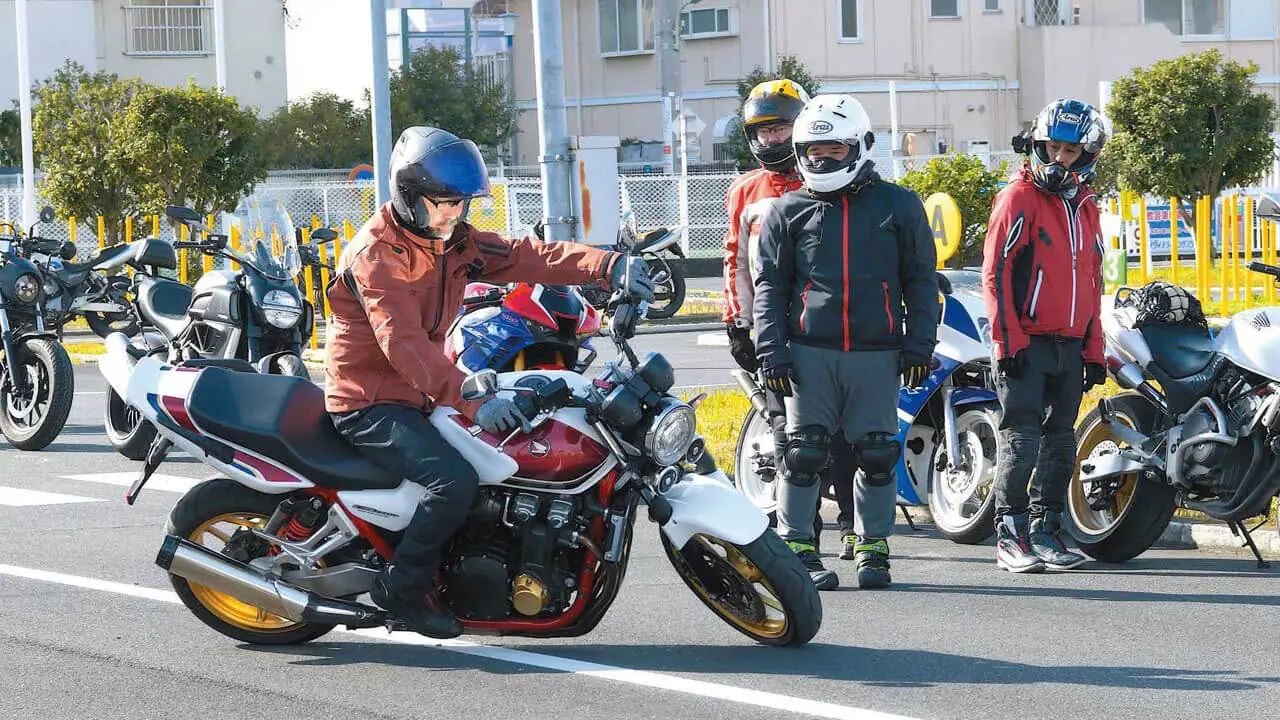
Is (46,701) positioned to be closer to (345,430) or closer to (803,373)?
(345,430)

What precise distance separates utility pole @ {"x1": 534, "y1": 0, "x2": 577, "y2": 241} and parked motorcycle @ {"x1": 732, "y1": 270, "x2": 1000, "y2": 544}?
3.42 metres

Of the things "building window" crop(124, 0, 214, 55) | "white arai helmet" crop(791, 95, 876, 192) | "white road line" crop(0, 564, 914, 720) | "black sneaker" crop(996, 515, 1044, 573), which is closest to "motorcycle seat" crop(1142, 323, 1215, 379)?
Result: "black sneaker" crop(996, 515, 1044, 573)

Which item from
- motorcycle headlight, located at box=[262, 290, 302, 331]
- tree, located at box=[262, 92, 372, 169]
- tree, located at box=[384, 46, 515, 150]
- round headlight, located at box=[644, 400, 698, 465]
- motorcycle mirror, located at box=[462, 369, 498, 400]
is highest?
tree, located at box=[384, 46, 515, 150]

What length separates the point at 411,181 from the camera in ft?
21.3

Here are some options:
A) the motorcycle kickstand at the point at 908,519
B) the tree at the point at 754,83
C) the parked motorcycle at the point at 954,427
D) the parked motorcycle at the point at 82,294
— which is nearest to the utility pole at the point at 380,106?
the parked motorcycle at the point at 82,294

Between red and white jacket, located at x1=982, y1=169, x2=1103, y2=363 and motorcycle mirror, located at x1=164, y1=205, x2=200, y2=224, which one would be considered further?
motorcycle mirror, located at x1=164, y1=205, x2=200, y2=224

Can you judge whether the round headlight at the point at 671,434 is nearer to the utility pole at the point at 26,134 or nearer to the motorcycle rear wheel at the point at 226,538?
the motorcycle rear wheel at the point at 226,538

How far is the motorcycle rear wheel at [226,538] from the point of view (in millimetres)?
6840

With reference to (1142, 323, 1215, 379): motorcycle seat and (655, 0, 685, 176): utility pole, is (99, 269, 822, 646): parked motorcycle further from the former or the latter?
(655, 0, 685, 176): utility pole

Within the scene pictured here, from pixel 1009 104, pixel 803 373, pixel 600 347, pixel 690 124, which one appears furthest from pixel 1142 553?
pixel 1009 104

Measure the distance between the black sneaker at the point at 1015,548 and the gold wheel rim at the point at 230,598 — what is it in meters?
3.11

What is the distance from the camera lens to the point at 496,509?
21.2 feet

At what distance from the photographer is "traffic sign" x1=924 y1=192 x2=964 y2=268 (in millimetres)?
12306

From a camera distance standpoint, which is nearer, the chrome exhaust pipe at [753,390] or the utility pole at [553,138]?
the chrome exhaust pipe at [753,390]
